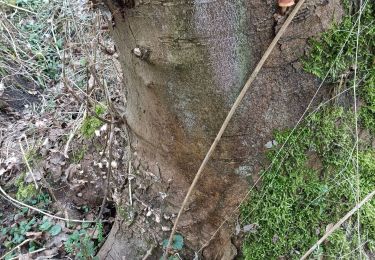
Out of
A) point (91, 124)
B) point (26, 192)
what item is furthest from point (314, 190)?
point (26, 192)

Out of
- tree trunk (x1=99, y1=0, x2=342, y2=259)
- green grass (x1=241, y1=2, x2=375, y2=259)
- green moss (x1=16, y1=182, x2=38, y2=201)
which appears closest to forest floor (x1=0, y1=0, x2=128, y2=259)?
green moss (x1=16, y1=182, x2=38, y2=201)

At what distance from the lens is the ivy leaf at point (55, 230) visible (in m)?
2.00

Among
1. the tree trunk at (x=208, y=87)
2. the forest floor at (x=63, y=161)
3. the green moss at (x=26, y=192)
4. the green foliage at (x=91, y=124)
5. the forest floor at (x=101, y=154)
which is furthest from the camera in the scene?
the green moss at (x=26, y=192)

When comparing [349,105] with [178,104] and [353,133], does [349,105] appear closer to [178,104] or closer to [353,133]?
[353,133]

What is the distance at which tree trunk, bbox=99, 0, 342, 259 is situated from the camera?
0.94 meters

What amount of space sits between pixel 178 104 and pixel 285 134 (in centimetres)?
32

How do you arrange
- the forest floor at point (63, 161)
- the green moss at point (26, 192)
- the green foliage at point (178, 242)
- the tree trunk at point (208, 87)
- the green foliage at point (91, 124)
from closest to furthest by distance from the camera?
the tree trunk at point (208, 87)
the green foliage at point (178, 242)
the forest floor at point (63, 161)
the green foliage at point (91, 124)
the green moss at point (26, 192)

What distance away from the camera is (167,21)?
962 mm

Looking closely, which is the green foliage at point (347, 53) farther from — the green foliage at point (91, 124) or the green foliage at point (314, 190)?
the green foliage at point (91, 124)

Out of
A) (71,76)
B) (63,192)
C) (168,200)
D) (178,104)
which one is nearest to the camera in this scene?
(178,104)

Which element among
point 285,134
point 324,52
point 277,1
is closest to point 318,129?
point 285,134

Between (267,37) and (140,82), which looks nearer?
(267,37)

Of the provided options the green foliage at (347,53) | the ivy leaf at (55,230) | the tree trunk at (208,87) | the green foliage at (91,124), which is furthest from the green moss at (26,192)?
the green foliage at (347,53)

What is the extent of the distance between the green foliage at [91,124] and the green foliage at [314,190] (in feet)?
3.65
